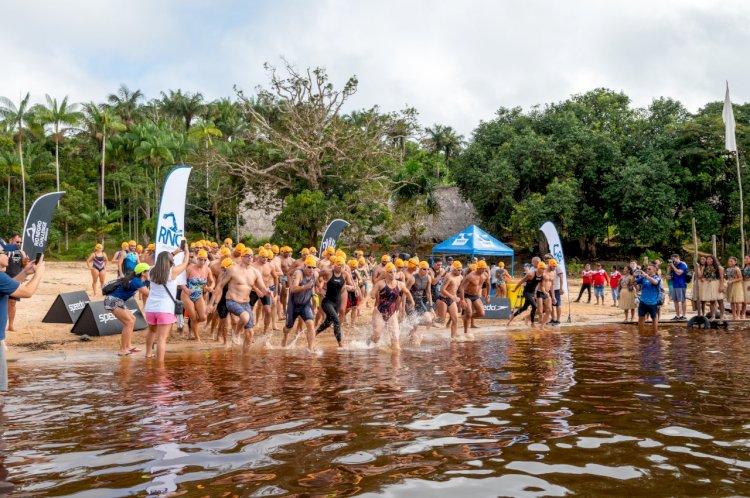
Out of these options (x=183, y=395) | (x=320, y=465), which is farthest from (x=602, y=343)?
(x=320, y=465)

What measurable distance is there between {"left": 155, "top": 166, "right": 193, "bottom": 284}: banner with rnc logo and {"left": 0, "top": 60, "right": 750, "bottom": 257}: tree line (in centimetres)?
2032

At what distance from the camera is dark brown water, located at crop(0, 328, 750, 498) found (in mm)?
4133

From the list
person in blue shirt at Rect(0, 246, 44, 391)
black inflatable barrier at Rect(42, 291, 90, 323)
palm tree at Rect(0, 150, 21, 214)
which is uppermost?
palm tree at Rect(0, 150, 21, 214)

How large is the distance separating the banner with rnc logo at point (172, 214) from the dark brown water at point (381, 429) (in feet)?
7.57

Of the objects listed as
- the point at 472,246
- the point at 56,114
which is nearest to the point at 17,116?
the point at 56,114

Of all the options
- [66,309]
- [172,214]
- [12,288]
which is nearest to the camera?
[12,288]

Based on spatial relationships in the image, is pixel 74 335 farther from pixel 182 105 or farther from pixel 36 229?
pixel 182 105

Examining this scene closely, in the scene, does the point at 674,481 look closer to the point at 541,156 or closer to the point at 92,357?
the point at 92,357

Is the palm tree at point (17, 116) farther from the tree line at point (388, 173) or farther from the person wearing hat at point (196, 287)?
the person wearing hat at point (196, 287)

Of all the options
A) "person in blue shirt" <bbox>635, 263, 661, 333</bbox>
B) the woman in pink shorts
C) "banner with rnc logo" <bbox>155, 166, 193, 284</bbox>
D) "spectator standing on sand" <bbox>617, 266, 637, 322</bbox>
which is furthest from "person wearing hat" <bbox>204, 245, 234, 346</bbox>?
"spectator standing on sand" <bbox>617, 266, 637, 322</bbox>

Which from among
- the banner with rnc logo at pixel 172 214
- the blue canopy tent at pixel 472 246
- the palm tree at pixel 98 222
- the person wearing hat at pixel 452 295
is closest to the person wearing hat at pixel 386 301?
the person wearing hat at pixel 452 295

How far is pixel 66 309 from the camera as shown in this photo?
557 inches

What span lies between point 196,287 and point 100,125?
41.3 meters

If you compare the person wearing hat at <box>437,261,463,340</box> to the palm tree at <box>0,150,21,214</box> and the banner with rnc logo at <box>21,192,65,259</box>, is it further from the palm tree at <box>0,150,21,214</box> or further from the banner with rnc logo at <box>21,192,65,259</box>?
the palm tree at <box>0,150,21,214</box>
